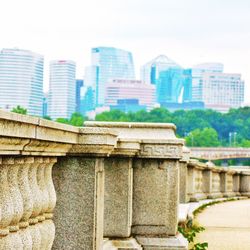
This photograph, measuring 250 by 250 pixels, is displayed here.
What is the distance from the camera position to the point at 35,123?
17.4 feet

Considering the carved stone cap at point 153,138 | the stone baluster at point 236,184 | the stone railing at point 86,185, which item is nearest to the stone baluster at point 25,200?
the stone railing at point 86,185

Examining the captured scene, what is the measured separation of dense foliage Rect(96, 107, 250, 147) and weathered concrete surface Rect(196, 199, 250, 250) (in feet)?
470

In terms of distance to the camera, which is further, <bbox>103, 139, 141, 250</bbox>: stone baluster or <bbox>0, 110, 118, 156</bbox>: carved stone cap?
<bbox>103, 139, 141, 250</bbox>: stone baluster

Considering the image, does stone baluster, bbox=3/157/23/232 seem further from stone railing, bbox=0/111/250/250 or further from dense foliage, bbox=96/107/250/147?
dense foliage, bbox=96/107/250/147

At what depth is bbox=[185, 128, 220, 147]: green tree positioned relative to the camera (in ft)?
546

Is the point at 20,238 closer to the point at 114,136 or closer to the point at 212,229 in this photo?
the point at 114,136

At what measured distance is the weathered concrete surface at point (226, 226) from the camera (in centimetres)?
1362

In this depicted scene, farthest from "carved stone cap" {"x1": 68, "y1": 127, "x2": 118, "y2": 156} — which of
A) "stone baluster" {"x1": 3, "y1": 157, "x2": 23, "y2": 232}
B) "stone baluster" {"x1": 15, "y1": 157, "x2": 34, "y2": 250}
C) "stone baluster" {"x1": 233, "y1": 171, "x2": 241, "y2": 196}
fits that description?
"stone baluster" {"x1": 233, "y1": 171, "x2": 241, "y2": 196}

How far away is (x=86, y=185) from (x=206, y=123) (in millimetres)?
185225

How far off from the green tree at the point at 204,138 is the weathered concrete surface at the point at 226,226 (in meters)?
140

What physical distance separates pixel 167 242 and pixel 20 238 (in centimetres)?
472

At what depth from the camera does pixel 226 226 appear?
1719 centimetres

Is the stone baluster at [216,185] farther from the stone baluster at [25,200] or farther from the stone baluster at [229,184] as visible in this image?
the stone baluster at [25,200]

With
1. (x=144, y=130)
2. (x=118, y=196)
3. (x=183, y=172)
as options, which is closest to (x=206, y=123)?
(x=183, y=172)
